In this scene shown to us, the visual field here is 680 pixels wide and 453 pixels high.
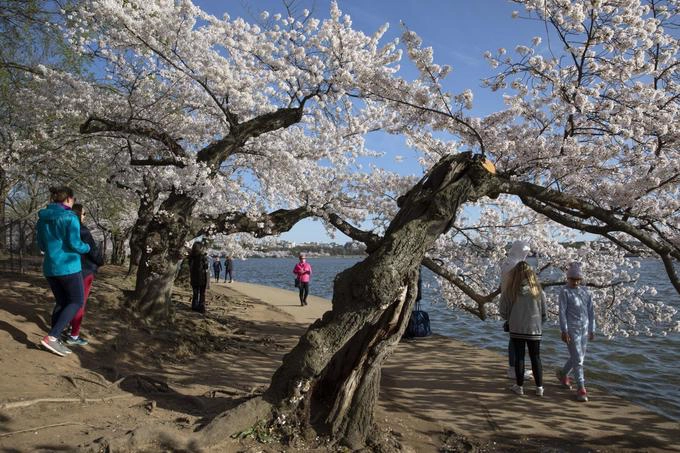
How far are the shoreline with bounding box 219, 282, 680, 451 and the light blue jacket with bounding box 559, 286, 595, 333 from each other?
965mm

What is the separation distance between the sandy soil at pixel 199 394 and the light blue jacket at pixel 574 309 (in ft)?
3.18

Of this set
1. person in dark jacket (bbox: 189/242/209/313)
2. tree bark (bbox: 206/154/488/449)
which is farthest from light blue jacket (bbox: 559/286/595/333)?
person in dark jacket (bbox: 189/242/209/313)

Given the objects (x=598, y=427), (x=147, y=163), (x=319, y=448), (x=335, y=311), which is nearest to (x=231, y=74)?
(x=147, y=163)

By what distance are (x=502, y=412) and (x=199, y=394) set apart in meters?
3.48

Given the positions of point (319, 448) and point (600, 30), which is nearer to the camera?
point (319, 448)

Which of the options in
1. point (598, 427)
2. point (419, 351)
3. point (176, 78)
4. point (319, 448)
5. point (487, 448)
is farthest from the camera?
point (419, 351)

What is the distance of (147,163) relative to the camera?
8.09 metres

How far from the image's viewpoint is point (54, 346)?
16.3ft

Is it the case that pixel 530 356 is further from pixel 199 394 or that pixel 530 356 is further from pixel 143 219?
pixel 143 219

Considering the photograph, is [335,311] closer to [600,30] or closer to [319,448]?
[319,448]

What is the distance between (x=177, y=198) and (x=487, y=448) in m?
5.95

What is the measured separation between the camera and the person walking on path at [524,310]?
18.6 feet

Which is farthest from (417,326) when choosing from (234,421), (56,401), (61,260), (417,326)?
(56,401)

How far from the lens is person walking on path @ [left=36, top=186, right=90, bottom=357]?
4.91 m
